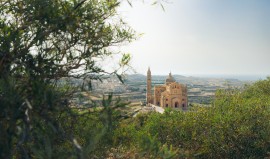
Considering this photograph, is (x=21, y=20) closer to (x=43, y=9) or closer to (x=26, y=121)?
(x=43, y=9)

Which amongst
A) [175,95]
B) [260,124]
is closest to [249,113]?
[260,124]

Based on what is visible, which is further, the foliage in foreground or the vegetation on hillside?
the foliage in foreground

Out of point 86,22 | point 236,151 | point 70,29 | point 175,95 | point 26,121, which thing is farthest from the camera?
point 175,95

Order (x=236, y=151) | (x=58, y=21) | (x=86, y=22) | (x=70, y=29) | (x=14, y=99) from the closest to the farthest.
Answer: (x=14, y=99) → (x=58, y=21) → (x=70, y=29) → (x=86, y=22) → (x=236, y=151)

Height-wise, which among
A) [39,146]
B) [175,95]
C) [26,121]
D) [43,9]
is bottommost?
[175,95]

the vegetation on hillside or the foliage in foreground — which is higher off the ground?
the vegetation on hillside

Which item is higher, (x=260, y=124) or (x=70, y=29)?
(x=70, y=29)

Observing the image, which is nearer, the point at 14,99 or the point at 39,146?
the point at 14,99

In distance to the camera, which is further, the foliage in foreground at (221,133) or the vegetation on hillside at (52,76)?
the foliage in foreground at (221,133)

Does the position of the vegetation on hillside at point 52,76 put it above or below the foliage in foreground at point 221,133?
above

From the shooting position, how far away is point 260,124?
57.7ft

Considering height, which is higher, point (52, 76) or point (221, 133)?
point (52, 76)

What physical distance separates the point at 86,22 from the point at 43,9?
3.73 feet

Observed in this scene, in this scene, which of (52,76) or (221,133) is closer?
(52,76)
